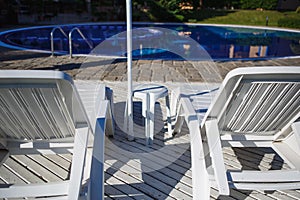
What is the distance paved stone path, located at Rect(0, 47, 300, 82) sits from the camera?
15.2 ft

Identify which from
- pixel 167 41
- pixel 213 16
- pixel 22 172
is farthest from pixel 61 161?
pixel 213 16

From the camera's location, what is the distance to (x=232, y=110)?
169 centimetres

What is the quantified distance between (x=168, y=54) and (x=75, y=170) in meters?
6.09

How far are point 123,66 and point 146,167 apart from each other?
11.5 feet

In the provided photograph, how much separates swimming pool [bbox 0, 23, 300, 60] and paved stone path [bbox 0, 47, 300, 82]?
87 cm

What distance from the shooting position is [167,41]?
372 inches

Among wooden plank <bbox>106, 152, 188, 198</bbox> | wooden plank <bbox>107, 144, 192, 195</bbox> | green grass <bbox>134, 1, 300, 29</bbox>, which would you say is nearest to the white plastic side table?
wooden plank <bbox>107, 144, 192, 195</bbox>

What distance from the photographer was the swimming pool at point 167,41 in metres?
7.63

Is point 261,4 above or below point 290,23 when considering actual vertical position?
above

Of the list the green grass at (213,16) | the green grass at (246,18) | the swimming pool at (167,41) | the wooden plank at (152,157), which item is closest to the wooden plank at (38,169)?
the wooden plank at (152,157)

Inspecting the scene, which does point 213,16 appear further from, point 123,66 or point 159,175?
point 159,175

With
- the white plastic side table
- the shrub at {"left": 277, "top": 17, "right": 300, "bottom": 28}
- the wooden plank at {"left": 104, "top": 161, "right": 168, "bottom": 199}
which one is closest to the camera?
the wooden plank at {"left": 104, "top": 161, "right": 168, "bottom": 199}

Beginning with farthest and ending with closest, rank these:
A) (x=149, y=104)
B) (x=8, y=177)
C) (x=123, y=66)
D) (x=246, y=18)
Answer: (x=246, y=18), (x=123, y=66), (x=149, y=104), (x=8, y=177)

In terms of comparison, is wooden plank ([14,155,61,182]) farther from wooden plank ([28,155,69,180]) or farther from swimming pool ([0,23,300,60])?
swimming pool ([0,23,300,60])
